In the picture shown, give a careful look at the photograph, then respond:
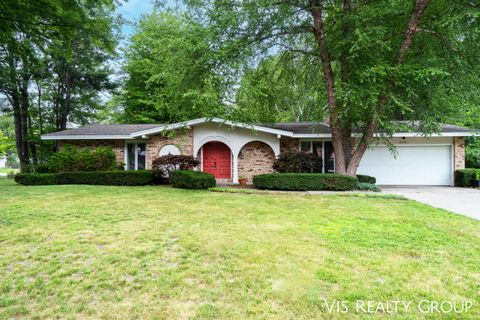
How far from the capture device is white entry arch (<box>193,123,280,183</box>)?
13.6 meters

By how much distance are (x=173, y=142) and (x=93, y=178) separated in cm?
401

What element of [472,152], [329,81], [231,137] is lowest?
[472,152]

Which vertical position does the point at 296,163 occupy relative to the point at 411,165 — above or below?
above

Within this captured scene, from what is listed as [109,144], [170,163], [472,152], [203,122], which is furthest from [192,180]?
[472,152]

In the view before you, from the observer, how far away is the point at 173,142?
13938 millimetres

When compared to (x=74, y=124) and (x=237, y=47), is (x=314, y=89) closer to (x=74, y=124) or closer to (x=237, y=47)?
(x=237, y=47)

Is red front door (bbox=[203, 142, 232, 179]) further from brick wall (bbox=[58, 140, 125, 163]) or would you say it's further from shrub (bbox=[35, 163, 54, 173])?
shrub (bbox=[35, 163, 54, 173])

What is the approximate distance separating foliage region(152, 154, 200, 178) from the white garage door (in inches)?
341

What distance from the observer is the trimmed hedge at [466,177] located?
1217 centimetres

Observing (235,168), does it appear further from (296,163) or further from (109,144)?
(109,144)

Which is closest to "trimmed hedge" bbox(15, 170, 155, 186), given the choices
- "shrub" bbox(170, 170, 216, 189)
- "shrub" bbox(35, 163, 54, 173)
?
"shrub" bbox(35, 163, 54, 173)

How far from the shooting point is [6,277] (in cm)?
310

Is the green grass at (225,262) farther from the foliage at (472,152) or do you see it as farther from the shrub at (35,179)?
the foliage at (472,152)

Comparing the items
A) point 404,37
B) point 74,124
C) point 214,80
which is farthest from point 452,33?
point 74,124
